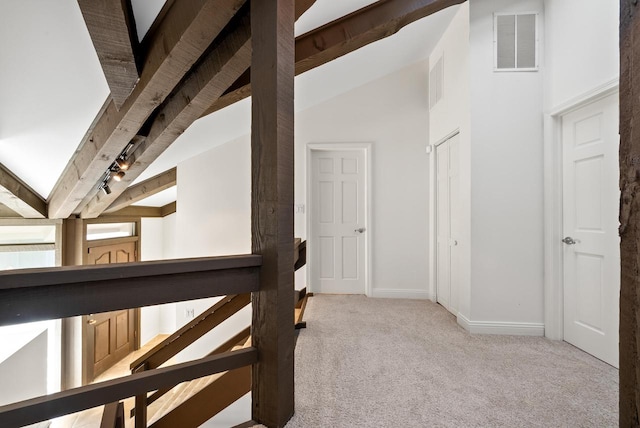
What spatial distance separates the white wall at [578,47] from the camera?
6.35 feet

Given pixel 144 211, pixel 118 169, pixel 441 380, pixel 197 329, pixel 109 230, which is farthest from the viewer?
pixel 144 211

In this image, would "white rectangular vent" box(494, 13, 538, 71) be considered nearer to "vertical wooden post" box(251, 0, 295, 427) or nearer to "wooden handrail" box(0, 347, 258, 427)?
"vertical wooden post" box(251, 0, 295, 427)

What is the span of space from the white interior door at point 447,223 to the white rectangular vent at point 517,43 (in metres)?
0.73

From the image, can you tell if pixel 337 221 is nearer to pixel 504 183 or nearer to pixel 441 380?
pixel 504 183

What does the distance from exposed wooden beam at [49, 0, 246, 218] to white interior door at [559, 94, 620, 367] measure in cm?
232

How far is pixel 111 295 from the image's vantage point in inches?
37.9

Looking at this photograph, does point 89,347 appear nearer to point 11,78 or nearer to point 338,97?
point 11,78

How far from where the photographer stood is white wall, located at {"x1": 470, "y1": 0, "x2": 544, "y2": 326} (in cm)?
251

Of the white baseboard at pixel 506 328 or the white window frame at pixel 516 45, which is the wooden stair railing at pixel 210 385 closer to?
the white baseboard at pixel 506 328

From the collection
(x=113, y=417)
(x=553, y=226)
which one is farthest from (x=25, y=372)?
(x=553, y=226)

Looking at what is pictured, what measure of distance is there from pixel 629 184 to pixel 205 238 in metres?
3.97

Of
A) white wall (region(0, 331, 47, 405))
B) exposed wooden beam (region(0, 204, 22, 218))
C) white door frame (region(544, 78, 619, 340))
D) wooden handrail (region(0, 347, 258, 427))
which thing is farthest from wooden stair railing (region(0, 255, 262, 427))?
exposed wooden beam (region(0, 204, 22, 218))

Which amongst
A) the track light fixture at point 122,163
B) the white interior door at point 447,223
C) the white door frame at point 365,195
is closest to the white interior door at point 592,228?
the white interior door at point 447,223

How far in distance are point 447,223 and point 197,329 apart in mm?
2539
